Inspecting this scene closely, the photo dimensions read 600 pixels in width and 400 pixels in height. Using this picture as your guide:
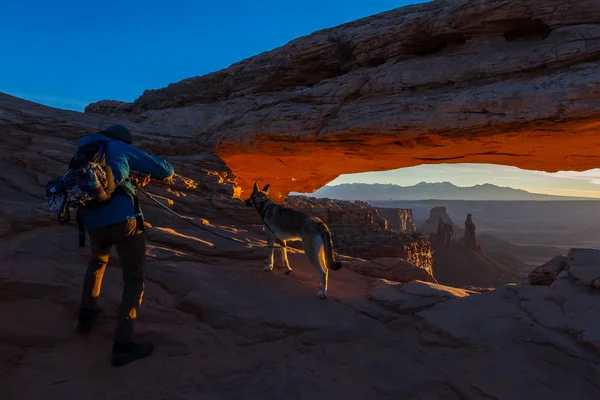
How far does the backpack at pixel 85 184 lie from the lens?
359cm

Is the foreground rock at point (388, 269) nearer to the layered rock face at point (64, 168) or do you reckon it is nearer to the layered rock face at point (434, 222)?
the layered rock face at point (64, 168)

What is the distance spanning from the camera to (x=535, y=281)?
6.57m

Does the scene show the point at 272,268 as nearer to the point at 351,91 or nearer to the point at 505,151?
the point at 351,91

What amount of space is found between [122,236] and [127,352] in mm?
1324

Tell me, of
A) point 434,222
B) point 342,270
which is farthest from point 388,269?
point 434,222

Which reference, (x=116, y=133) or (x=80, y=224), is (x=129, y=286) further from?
(x=116, y=133)

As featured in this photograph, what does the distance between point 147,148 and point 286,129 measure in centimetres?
491

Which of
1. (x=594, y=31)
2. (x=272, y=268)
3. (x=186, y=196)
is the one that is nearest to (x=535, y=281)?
(x=272, y=268)

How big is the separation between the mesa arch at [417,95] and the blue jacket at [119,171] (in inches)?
335

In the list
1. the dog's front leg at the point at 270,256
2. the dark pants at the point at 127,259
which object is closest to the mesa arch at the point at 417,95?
the dog's front leg at the point at 270,256

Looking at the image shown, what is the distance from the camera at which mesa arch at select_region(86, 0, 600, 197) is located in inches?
375

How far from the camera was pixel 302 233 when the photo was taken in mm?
5828

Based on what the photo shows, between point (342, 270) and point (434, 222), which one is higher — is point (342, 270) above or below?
above

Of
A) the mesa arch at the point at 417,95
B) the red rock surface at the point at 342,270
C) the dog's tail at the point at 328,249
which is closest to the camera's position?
the red rock surface at the point at 342,270
